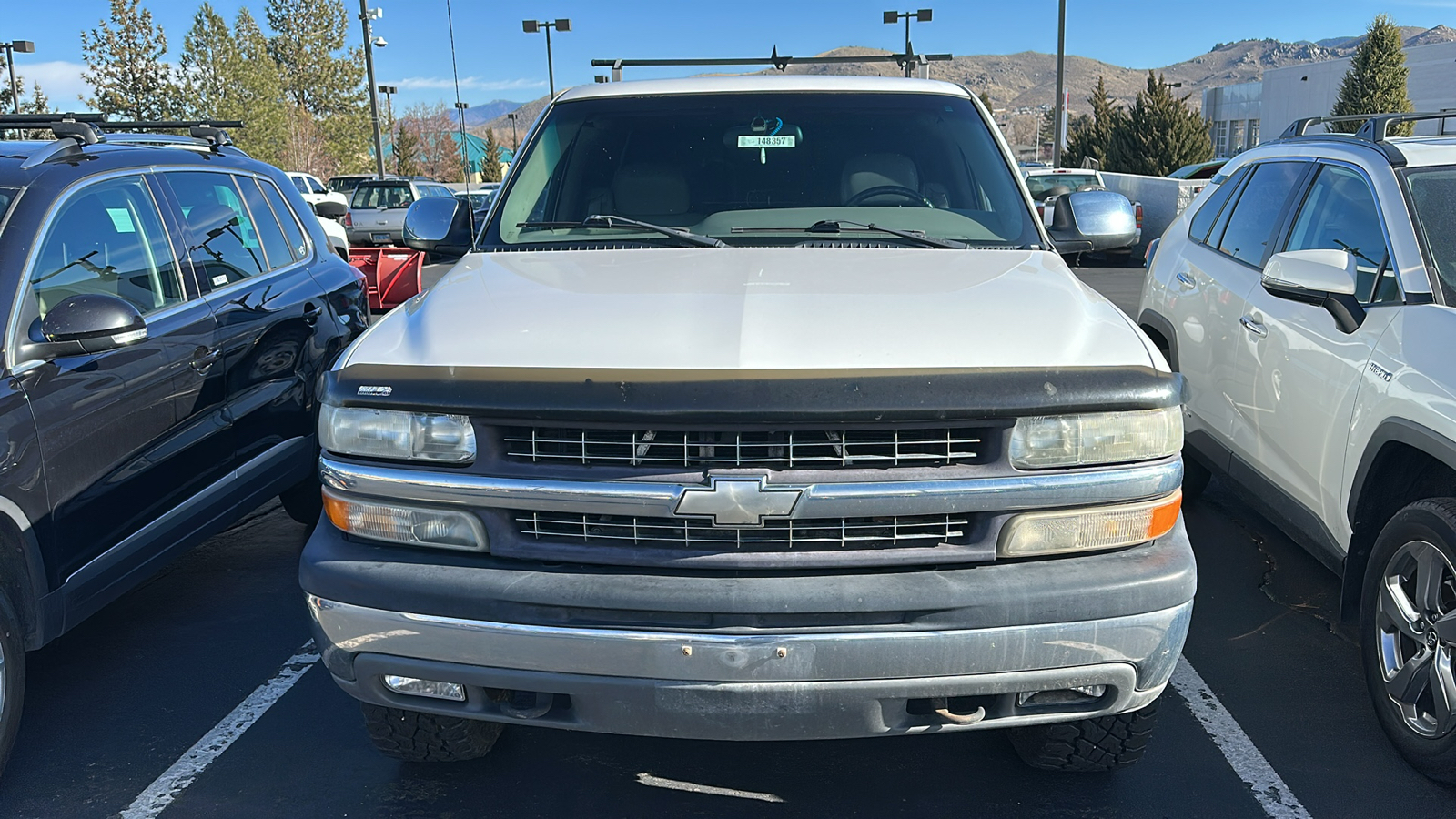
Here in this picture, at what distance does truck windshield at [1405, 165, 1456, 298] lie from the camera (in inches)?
144

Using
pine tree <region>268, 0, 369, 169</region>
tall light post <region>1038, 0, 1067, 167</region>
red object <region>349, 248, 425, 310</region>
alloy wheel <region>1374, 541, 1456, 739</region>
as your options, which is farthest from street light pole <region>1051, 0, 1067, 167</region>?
pine tree <region>268, 0, 369, 169</region>

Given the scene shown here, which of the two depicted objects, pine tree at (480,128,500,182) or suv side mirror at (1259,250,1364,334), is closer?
suv side mirror at (1259,250,1364,334)

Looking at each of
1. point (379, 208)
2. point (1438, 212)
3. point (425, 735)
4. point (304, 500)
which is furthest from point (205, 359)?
point (379, 208)

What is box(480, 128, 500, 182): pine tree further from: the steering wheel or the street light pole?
the steering wheel

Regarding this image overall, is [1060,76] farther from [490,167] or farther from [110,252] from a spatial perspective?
[490,167]

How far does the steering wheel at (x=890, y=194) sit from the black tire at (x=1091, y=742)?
73.9 inches

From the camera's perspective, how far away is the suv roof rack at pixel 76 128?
13.6 ft

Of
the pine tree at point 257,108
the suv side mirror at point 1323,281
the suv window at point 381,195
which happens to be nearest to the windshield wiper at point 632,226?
the suv side mirror at point 1323,281

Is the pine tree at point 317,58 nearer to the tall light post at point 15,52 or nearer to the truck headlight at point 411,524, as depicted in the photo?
the tall light post at point 15,52

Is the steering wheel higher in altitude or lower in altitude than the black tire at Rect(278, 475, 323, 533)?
higher

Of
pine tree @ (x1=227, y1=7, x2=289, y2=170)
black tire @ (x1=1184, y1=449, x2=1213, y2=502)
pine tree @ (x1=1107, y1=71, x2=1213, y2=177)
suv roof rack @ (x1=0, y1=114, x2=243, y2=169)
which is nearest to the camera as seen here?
suv roof rack @ (x1=0, y1=114, x2=243, y2=169)

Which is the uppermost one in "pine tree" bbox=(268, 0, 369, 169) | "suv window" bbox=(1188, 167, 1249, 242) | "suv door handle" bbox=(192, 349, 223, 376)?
"pine tree" bbox=(268, 0, 369, 169)

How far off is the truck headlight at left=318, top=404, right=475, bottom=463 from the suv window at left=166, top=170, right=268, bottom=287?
2215mm

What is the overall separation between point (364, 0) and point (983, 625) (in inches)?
1189
